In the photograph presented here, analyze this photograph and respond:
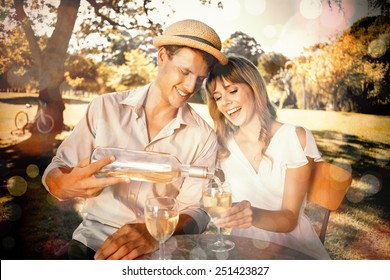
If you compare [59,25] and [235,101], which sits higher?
[59,25]

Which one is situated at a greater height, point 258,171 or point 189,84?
point 189,84

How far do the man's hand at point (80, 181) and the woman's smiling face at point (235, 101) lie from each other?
2.49 ft

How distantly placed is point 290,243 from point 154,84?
128cm

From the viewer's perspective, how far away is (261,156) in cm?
253

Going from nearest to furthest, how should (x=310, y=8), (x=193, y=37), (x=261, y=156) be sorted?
(x=193, y=37)
(x=261, y=156)
(x=310, y=8)

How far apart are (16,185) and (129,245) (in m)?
1.06

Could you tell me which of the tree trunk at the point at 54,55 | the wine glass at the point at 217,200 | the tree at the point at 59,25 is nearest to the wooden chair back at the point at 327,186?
the wine glass at the point at 217,200

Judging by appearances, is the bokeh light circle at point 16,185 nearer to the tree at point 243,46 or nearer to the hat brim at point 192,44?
the hat brim at point 192,44

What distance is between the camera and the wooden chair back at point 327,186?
246 cm

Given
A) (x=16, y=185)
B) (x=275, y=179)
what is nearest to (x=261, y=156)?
(x=275, y=179)

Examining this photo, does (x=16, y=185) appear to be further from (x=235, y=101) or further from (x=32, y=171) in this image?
(x=235, y=101)
